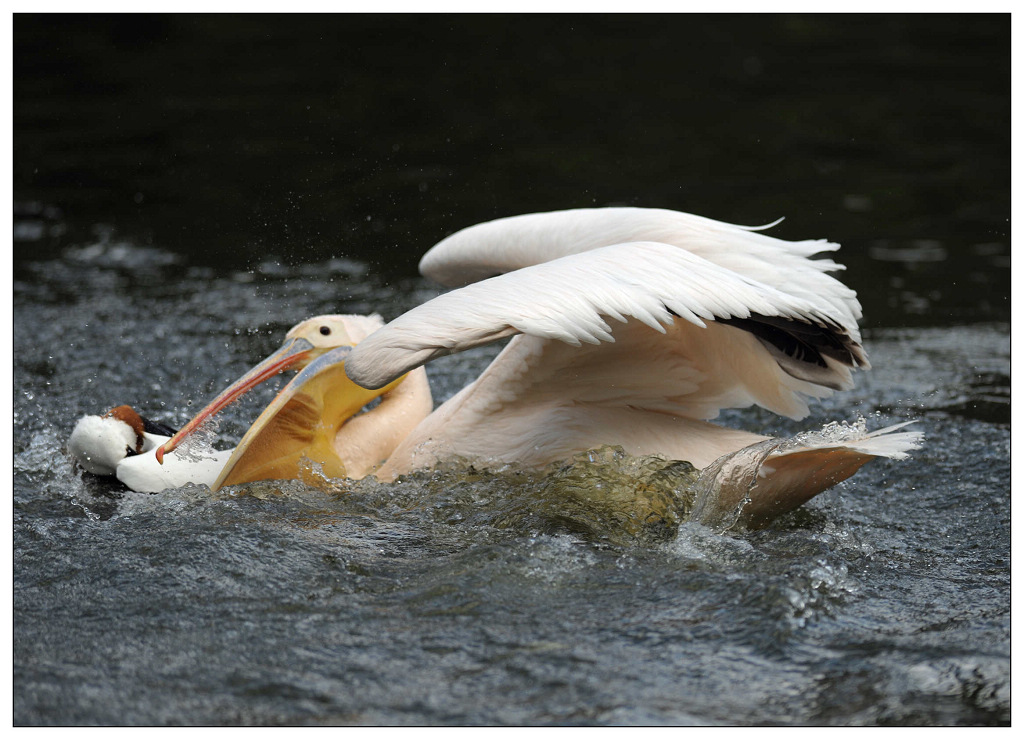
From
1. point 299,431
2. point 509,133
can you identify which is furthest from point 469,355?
point 509,133

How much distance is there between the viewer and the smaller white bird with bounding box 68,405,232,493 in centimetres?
358

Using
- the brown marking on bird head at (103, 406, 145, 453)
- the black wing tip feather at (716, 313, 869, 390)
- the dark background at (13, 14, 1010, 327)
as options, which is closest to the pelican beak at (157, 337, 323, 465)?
the brown marking on bird head at (103, 406, 145, 453)

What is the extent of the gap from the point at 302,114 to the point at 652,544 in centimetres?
638

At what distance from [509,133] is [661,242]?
549 cm

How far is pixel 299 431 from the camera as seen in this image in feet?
12.3

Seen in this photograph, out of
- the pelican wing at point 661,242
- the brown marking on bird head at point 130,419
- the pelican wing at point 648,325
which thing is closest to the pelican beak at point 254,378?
the brown marking on bird head at point 130,419

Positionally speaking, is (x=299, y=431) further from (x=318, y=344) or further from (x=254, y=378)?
(x=318, y=344)

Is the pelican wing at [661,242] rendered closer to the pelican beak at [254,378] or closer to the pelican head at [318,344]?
the pelican head at [318,344]

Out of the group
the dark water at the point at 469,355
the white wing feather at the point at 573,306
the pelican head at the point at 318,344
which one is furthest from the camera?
the pelican head at the point at 318,344

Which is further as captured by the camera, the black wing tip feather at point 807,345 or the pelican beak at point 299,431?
the pelican beak at point 299,431

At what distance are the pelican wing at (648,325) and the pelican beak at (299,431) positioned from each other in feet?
2.57

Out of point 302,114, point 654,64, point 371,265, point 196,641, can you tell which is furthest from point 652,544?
point 654,64

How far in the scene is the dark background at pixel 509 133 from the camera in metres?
7.03

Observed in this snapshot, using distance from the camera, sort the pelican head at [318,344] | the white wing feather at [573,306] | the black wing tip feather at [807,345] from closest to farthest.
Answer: the white wing feather at [573,306]
the black wing tip feather at [807,345]
the pelican head at [318,344]
